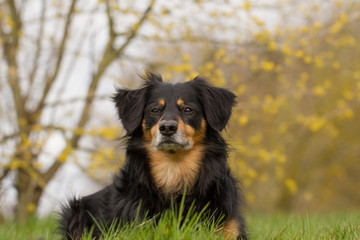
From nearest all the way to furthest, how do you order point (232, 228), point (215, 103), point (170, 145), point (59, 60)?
point (232, 228)
point (170, 145)
point (215, 103)
point (59, 60)

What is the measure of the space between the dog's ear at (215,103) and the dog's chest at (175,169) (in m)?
0.29

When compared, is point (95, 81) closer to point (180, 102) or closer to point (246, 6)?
point (246, 6)

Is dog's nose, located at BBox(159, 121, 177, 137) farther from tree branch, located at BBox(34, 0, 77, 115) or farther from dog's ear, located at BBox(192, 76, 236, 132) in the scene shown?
tree branch, located at BBox(34, 0, 77, 115)

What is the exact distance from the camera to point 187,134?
362 centimetres

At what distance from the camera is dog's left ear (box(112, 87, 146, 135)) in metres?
3.82

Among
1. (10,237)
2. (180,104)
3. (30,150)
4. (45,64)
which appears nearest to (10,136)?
(30,150)

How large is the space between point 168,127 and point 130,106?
1.95 ft

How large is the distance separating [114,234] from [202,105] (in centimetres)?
154

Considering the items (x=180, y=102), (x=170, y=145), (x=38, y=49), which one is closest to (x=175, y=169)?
(x=170, y=145)

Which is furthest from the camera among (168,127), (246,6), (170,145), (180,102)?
(246,6)

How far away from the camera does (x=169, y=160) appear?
150 inches

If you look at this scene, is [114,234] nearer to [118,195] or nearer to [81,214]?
[118,195]

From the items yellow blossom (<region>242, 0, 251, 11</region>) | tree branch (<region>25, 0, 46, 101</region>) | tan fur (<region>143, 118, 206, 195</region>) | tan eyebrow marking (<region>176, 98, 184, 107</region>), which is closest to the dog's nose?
tan fur (<region>143, 118, 206, 195</region>)

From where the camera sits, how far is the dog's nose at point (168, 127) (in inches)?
137
